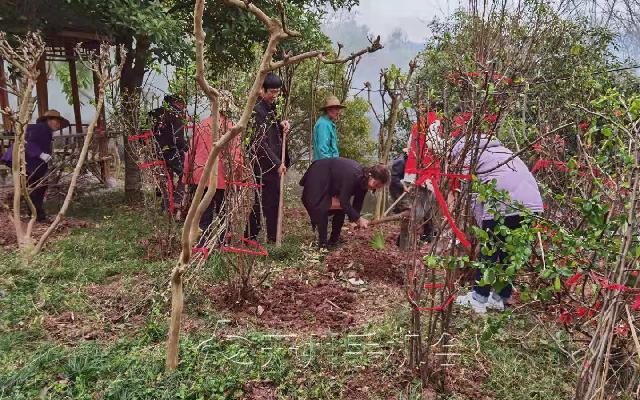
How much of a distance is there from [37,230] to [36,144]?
107cm

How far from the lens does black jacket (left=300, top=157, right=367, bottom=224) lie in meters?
5.00

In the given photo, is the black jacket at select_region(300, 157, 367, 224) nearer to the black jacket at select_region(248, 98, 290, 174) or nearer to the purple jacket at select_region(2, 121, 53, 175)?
the black jacket at select_region(248, 98, 290, 174)

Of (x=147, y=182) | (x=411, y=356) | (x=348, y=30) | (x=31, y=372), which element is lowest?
(x=31, y=372)

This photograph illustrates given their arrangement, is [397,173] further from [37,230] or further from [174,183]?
[37,230]

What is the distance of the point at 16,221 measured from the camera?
16.0ft

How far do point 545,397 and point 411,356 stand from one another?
28.7 inches

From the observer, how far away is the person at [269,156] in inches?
186

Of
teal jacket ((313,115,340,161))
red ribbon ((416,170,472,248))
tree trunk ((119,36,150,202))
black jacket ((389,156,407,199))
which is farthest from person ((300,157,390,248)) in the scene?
tree trunk ((119,36,150,202))

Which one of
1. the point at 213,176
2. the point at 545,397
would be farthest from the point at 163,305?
the point at 545,397

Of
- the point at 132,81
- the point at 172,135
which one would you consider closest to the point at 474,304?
the point at 172,135

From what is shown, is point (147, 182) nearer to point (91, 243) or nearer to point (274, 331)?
point (91, 243)

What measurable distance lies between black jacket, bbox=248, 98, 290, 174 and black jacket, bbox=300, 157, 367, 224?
0.39 meters

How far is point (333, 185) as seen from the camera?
5176 mm

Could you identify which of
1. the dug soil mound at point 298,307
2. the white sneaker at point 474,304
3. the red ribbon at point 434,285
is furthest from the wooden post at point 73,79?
the red ribbon at point 434,285
